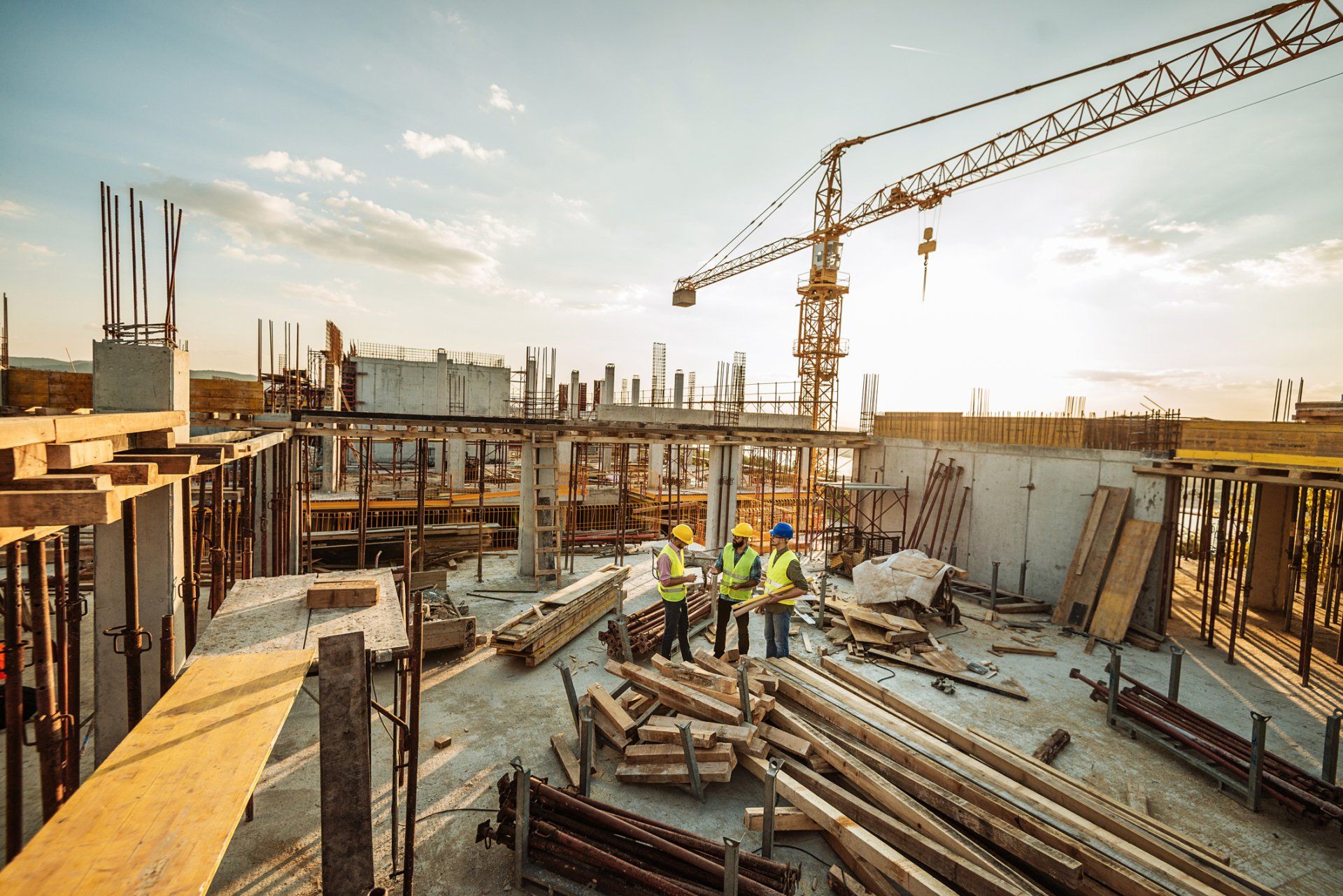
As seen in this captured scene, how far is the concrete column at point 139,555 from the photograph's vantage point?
16.7ft

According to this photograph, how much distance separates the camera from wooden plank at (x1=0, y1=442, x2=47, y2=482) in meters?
2.66

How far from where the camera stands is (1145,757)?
6574 millimetres

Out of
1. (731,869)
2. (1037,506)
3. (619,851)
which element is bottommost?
(619,851)

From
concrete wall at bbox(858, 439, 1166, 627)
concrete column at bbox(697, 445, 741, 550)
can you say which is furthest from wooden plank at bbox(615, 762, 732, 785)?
concrete wall at bbox(858, 439, 1166, 627)

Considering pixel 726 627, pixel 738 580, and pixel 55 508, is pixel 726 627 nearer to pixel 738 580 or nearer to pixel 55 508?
pixel 738 580

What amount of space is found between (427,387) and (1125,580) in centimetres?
2905

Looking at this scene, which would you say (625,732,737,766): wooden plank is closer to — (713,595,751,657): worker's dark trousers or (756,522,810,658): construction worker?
(713,595,751,657): worker's dark trousers

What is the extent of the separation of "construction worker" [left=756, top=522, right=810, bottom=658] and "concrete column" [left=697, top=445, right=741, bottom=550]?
7325 millimetres

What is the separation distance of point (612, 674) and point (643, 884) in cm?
403

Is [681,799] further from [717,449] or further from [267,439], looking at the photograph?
[717,449]

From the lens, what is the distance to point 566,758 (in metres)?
5.89

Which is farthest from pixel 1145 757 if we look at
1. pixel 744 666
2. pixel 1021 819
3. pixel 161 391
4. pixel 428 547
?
pixel 428 547

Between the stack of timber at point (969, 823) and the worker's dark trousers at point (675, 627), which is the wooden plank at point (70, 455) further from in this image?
the worker's dark trousers at point (675, 627)

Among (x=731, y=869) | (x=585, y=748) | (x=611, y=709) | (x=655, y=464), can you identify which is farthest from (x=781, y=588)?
(x=655, y=464)
